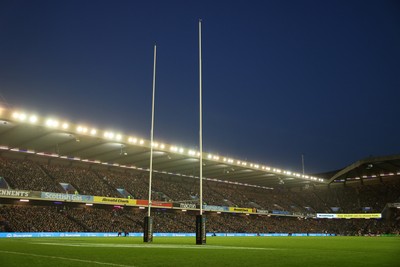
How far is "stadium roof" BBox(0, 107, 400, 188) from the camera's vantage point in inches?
1329

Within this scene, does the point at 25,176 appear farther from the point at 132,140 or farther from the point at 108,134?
the point at 132,140

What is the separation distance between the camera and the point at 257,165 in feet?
178

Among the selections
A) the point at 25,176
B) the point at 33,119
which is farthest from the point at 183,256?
the point at 25,176

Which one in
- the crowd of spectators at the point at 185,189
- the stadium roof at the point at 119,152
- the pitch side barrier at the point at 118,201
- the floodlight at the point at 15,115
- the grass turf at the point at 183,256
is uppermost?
the floodlight at the point at 15,115

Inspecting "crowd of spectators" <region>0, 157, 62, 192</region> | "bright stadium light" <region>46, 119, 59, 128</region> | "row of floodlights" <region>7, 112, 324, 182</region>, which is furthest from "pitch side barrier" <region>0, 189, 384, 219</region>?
"bright stadium light" <region>46, 119, 59, 128</region>

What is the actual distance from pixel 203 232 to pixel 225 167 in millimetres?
35367

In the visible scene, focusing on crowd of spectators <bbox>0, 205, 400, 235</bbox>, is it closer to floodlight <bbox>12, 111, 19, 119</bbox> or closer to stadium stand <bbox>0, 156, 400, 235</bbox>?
stadium stand <bbox>0, 156, 400, 235</bbox>

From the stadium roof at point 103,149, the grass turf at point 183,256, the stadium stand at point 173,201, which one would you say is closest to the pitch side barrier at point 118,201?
the stadium stand at point 173,201

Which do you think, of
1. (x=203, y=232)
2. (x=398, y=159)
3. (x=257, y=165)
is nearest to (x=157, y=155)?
(x=257, y=165)

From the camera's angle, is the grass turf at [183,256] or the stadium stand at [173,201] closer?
the grass turf at [183,256]

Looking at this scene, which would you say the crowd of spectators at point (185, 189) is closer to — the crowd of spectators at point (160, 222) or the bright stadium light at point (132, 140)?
the crowd of spectators at point (160, 222)

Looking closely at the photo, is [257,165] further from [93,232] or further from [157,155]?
[93,232]

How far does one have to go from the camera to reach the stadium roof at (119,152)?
33.8m

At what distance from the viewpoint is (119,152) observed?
143ft
